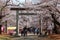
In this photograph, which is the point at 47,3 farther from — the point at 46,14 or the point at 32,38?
the point at 32,38

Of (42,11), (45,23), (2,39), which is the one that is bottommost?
(2,39)

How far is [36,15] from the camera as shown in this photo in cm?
337

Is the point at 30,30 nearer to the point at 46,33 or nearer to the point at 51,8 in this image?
the point at 46,33

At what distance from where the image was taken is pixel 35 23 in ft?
11.0

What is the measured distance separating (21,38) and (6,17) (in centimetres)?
54

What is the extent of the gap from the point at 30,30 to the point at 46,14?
48 centimetres

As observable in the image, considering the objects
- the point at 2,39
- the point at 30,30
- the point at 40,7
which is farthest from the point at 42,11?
the point at 2,39

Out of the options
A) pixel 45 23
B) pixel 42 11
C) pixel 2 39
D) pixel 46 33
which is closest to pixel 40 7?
pixel 42 11

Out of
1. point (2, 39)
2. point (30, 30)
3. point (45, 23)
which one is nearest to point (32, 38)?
point (30, 30)

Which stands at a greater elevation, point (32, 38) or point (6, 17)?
point (6, 17)

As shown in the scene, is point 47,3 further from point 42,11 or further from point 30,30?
point 30,30

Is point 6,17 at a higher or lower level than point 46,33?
higher

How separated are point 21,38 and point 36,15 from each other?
0.58 meters

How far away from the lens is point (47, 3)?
3.43 meters
